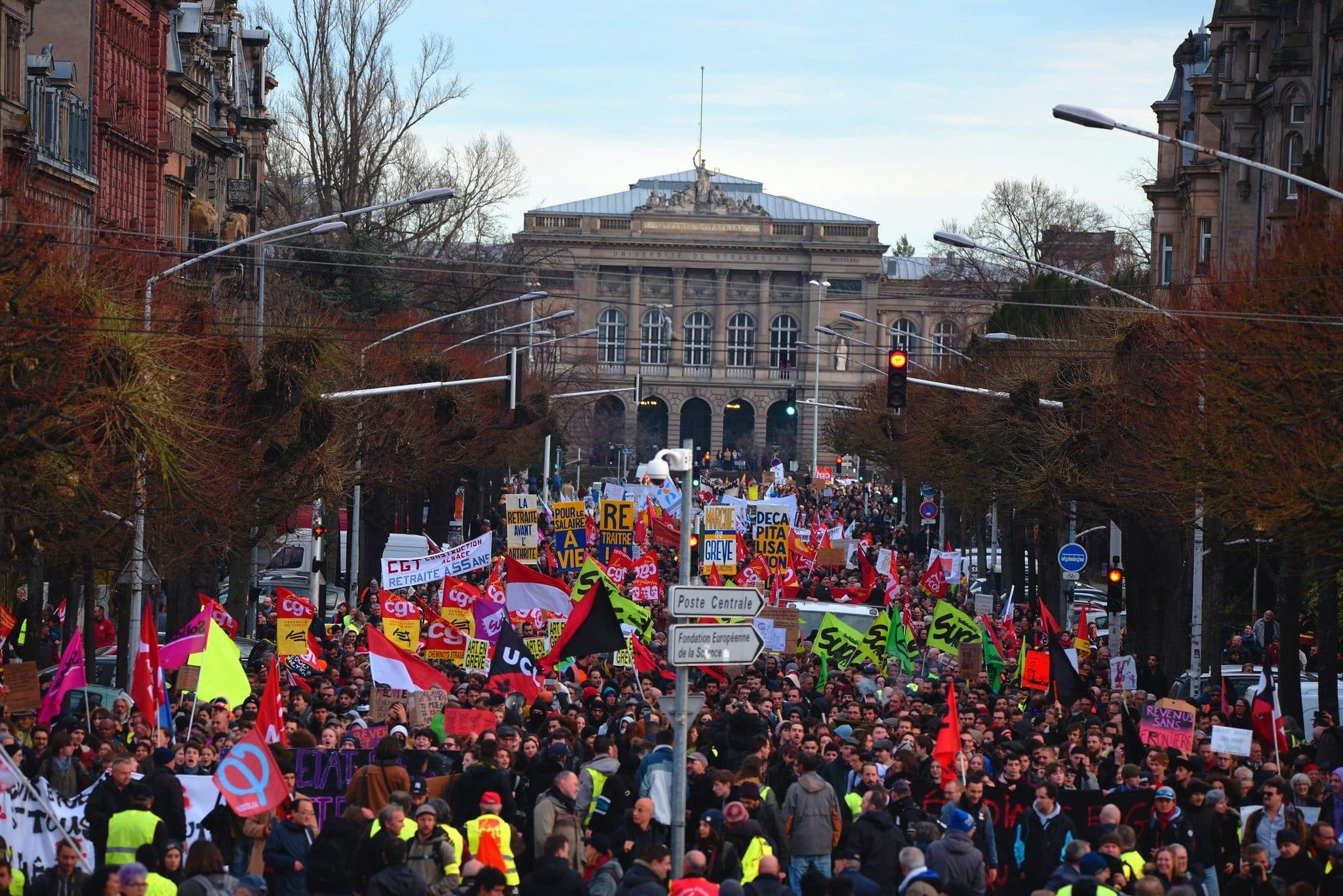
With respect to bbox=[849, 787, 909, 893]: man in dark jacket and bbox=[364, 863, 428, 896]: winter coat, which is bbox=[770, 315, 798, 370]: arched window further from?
bbox=[364, 863, 428, 896]: winter coat

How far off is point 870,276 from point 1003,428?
292 ft

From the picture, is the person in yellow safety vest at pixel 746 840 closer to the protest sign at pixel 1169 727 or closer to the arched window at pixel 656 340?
the protest sign at pixel 1169 727

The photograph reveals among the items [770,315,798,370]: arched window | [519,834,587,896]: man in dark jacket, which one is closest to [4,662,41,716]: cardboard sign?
[519,834,587,896]: man in dark jacket

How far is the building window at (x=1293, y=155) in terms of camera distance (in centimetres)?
4100

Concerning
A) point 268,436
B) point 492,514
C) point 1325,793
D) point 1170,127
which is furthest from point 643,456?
point 1325,793

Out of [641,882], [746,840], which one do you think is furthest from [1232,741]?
[641,882]

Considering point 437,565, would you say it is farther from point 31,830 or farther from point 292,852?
point 31,830

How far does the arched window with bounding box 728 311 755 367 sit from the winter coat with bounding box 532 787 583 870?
113791 millimetres

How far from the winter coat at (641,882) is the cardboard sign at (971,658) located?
14934 mm

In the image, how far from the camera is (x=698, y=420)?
13062cm

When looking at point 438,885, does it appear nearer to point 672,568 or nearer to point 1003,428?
point 1003,428

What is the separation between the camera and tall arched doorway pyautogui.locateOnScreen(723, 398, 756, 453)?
129m

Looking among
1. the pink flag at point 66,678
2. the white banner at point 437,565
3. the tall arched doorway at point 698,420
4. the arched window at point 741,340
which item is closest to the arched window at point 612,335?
the tall arched doorway at point 698,420

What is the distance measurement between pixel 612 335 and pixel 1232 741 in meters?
111
